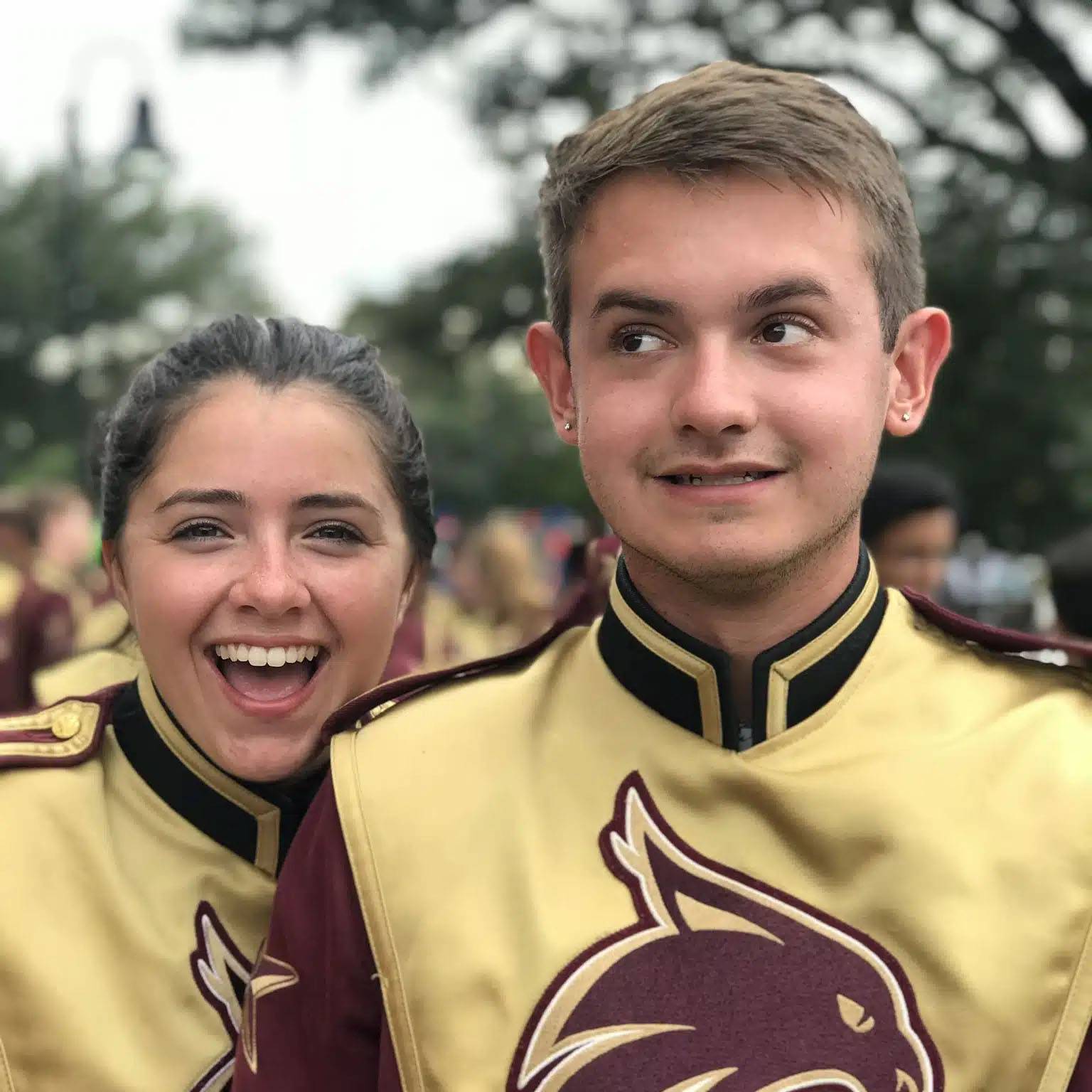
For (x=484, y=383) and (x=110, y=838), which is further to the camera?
(x=484, y=383)

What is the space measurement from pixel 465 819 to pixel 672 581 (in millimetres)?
344

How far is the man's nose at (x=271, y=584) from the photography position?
1829mm

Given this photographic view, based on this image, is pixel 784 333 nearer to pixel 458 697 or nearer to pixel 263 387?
pixel 458 697

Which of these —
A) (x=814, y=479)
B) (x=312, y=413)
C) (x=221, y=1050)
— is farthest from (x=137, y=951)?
(x=814, y=479)

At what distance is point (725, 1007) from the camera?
1.48 m

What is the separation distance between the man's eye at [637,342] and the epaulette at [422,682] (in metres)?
0.42

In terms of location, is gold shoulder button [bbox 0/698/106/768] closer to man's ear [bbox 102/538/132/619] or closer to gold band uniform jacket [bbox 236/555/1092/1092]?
man's ear [bbox 102/538/132/619]

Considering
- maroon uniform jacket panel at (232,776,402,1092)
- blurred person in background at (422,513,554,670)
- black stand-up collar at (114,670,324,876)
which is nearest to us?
maroon uniform jacket panel at (232,776,402,1092)

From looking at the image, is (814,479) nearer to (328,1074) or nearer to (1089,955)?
(1089,955)

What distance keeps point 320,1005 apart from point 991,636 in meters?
0.85

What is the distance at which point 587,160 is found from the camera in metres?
1.66

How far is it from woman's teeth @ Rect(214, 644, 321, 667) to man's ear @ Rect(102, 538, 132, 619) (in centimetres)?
23

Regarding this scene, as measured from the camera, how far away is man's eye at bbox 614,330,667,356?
1.57 metres

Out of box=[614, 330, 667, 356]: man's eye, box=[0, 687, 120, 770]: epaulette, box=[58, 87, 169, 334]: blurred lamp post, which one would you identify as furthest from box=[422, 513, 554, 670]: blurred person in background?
box=[58, 87, 169, 334]: blurred lamp post
